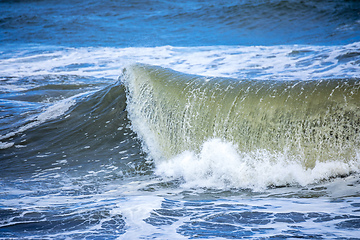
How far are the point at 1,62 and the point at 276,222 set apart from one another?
43.0 ft

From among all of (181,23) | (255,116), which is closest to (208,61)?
(255,116)

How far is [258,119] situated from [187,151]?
1.16 meters

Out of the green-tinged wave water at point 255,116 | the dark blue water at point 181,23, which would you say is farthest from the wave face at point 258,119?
the dark blue water at point 181,23

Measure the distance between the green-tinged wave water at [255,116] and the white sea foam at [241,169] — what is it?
0.07 m

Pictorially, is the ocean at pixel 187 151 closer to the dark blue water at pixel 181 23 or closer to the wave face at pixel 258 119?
the wave face at pixel 258 119

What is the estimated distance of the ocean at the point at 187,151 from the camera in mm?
3441

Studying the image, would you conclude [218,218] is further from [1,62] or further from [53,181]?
[1,62]

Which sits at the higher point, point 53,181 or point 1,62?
point 1,62

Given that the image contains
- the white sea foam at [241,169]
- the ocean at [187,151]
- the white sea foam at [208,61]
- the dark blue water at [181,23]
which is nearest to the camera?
the ocean at [187,151]

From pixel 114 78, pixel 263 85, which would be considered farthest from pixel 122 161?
pixel 114 78

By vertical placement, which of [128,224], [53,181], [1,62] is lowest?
[128,224]

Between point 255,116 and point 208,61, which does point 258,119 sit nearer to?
point 255,116

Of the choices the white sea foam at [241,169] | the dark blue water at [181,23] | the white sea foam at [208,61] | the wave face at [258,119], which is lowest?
the white sea foam at [241,169]

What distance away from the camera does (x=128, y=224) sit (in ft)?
11.2
